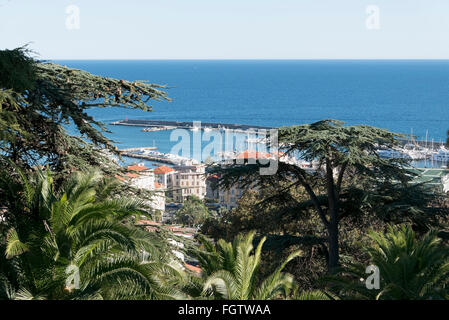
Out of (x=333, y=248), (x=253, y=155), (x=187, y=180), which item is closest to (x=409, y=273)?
(x=333, y=248)

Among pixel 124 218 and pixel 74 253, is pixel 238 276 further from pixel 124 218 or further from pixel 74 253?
pixel 124 218

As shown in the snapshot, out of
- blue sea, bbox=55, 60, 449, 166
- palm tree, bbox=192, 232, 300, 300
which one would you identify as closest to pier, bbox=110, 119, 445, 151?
blue sea, bbox=55, 60, 449, 166

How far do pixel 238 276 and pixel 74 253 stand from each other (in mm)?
1681

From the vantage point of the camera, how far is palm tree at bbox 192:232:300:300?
5.36 m

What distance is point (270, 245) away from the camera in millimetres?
9852

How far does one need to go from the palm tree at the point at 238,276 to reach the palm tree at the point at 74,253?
0.47 m

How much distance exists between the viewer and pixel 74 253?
17.6 ft

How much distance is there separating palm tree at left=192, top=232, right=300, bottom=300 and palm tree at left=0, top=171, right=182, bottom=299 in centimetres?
47

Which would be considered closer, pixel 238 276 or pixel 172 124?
pixel 238 276

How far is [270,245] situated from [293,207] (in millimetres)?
1366

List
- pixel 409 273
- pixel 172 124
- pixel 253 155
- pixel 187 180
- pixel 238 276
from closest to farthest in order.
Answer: pixel 409 273
pixel 238 276
pixel 253 155
pixel 187 180
pixel 172 124
